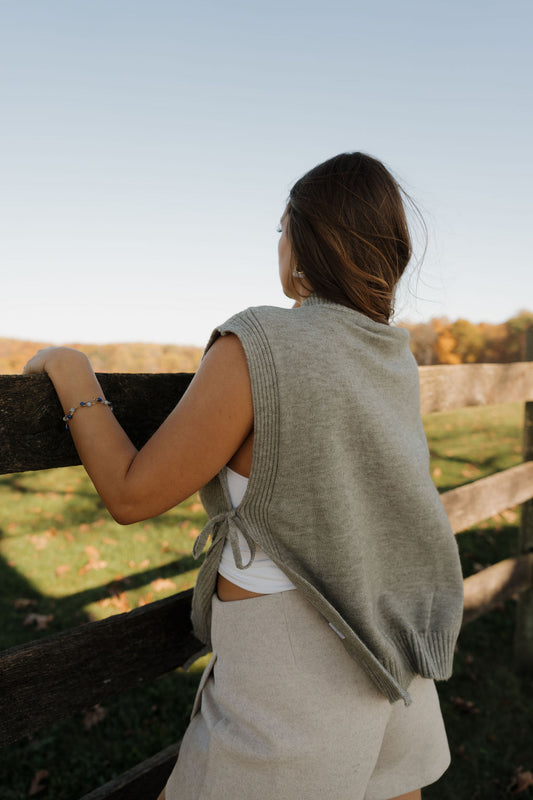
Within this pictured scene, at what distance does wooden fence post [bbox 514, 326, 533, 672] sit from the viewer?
3561mm

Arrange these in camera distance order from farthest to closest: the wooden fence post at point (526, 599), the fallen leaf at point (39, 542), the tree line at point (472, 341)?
the tree line at point (472, 341)
the fallen leaf at point (39, 542)
the wooden fence post at point (526, 599)

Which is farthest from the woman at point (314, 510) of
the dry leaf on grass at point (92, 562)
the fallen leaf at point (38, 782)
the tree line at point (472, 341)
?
the tree line at point (472, 341)

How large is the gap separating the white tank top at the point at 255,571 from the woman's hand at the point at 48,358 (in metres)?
0.41

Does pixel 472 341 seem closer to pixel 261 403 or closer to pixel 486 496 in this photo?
pixel 486 496

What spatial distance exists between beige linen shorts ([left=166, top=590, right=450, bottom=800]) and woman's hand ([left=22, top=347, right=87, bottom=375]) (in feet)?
2.07

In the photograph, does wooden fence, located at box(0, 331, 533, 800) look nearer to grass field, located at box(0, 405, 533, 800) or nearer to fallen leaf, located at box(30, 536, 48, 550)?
grass field, located at box(0, 405, 533, 800)

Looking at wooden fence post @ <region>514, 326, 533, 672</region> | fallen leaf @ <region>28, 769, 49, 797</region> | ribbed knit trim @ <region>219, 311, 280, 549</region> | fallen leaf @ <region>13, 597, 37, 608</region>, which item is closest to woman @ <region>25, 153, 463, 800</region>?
ribbed knit trim @ <region>219, 311, 280, 549</region>

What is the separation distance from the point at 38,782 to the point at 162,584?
5.85 feet

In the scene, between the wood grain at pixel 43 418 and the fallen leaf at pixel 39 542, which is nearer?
the wood grain at pixel 43 418

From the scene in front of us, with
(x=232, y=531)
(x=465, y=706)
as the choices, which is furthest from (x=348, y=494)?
(x=465, y=706)

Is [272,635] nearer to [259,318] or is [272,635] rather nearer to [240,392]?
[240,392]

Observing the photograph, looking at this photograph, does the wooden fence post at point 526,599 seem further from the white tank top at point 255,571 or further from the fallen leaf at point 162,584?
the white tank top at point 255,571

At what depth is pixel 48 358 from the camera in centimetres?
120

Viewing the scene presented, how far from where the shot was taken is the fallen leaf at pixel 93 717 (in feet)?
9.92
